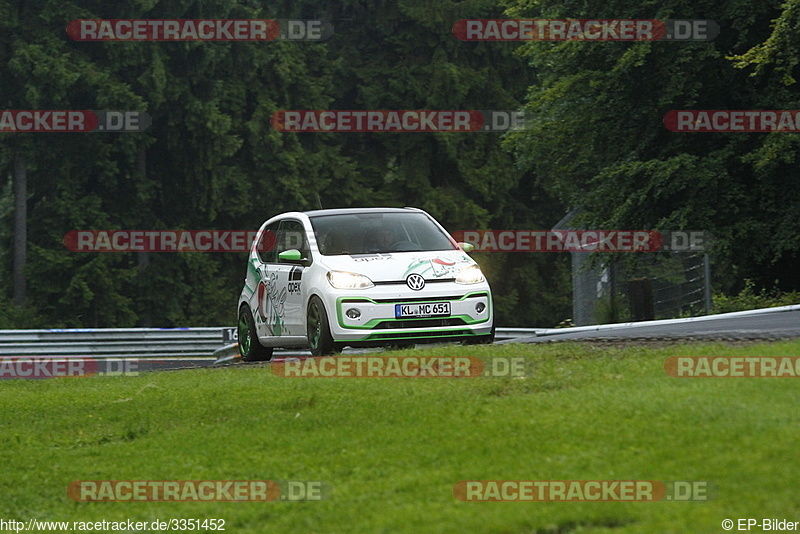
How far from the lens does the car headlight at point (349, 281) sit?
14.7 metres

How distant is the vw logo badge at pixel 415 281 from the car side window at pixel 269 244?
270cm

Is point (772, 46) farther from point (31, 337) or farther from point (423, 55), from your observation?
point (423, 55)

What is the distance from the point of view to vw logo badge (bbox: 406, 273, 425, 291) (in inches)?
580

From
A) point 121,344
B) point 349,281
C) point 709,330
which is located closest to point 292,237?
point 349,281

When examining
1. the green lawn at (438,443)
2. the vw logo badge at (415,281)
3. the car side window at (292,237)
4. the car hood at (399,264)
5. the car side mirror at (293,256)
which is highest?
the car side window at (292,237)

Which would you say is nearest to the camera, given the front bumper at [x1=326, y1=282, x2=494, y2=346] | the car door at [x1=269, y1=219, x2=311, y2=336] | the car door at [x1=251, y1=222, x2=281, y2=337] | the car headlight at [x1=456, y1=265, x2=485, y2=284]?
the front bumper at [x1=326, y1=282, x2=494, y2=346]

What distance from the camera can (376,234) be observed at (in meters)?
15.9

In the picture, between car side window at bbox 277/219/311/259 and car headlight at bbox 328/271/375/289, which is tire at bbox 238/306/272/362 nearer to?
car side window at bbox 277/219/311/259

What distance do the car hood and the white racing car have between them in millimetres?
11

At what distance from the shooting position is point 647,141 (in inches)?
1172

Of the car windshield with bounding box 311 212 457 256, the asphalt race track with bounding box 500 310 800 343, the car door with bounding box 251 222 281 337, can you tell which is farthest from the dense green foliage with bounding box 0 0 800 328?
the car door with bounding box 251 222 281 337

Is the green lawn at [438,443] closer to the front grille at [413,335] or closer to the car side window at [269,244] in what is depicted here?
the front grille at [413,335]

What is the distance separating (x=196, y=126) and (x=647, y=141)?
18.6 meters

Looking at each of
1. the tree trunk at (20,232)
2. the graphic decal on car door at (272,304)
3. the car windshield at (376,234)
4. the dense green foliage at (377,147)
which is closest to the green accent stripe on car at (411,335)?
the car windshield at (376,234)
